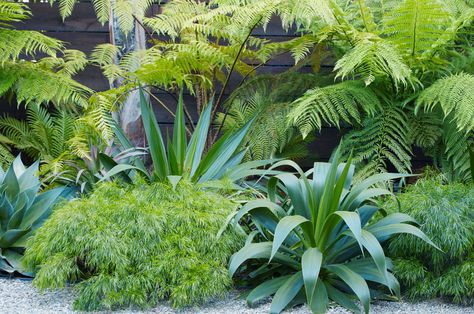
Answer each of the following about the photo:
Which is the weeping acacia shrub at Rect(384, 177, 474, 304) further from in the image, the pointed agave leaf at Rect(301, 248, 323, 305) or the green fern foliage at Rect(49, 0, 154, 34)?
the green fern foliage at Rect(49, 0, 154, 34)

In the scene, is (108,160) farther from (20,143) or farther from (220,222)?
(20,143)

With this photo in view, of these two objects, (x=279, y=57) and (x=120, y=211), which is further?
(x=279, y=57)

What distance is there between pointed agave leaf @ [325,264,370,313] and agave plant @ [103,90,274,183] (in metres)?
0.74

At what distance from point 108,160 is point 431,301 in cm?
185

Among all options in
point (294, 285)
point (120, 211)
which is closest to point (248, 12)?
point (120, 211)

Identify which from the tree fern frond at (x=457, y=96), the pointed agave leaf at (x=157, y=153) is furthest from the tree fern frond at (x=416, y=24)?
the pointed agave leaf at (x=157, y=153)

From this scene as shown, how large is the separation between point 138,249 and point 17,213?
3.04 ft

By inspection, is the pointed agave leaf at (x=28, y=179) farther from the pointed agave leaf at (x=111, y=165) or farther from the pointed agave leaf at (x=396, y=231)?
the pointed agave leaf at (x=396, y=231)

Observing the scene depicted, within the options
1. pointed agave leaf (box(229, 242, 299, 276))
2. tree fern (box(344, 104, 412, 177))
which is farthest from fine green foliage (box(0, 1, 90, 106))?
pointed agave leaf (box(229, 242, 299, 276))

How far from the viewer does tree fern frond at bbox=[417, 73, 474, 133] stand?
3.53 metres

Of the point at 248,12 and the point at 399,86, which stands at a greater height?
the point at 248,12

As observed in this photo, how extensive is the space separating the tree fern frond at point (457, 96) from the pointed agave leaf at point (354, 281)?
1.16m

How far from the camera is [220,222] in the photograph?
10.3ft

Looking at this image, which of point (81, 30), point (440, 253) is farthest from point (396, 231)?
point (81, 30)
